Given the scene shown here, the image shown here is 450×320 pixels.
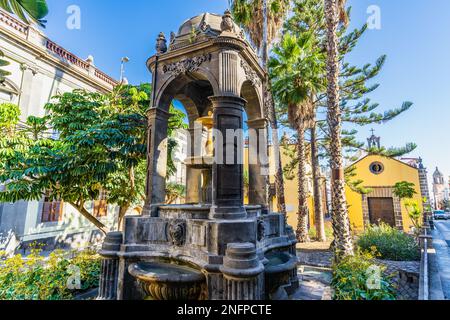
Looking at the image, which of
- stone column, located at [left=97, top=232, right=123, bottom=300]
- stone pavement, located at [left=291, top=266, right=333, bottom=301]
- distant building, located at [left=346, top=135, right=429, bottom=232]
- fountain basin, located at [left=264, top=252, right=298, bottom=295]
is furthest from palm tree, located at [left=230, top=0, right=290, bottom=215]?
distant building, located at [left=346, top=135, right=429, bottom=232]

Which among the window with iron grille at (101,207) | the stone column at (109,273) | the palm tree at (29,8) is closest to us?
the palm tree at (29,8)

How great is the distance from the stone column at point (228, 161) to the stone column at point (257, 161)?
1406 millimetres

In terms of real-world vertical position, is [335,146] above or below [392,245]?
above

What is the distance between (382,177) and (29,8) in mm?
24823

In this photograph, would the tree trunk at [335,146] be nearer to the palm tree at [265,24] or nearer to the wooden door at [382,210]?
the palm tree at [265,24]

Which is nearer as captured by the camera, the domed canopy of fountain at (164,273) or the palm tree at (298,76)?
the domed canopy of fountain at (164,273)

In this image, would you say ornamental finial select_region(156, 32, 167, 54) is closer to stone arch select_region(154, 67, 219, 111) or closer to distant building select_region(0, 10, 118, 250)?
stone arch select_region(154, 67, 219, 111)

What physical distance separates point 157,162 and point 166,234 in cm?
168

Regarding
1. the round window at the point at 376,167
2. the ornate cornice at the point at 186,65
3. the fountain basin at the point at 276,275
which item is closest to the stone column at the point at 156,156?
the ornate cornice at the point at 186,65

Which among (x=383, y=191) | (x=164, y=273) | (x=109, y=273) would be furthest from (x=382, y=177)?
(x=109, y=273)

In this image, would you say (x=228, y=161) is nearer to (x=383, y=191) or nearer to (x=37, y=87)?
(x=37, y=87)

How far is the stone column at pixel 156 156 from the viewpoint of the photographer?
16.4 ft

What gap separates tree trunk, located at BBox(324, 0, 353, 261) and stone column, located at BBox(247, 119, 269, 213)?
460 centimetres

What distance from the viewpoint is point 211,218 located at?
3932 millimetres
